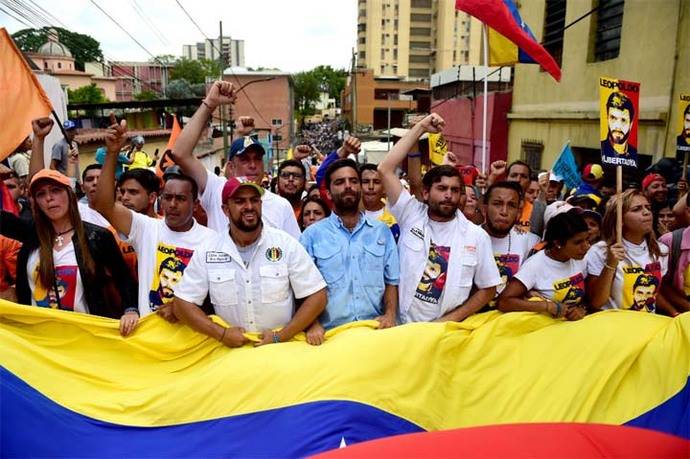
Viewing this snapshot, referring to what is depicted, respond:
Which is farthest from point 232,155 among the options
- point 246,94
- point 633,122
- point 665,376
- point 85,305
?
point 246,94

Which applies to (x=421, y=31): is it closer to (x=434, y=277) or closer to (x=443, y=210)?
(x=443, y=210)

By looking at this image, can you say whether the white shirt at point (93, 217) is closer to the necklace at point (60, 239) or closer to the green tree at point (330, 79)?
the necklace at point (60, 239)

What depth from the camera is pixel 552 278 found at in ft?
12.0

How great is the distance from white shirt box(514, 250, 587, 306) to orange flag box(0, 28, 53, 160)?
4420 millimetres

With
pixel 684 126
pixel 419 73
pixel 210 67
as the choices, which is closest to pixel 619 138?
pixel 684 126

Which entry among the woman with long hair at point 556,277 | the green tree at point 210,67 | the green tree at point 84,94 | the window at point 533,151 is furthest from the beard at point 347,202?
the green tree at point 210,67

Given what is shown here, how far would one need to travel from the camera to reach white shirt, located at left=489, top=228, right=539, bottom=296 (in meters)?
3.94

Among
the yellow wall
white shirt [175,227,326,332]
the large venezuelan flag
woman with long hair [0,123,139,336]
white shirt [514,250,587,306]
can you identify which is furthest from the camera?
the yellow wall

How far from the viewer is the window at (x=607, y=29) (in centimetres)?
1178

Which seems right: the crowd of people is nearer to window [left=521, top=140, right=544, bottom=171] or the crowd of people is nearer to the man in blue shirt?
the man in blue shirt

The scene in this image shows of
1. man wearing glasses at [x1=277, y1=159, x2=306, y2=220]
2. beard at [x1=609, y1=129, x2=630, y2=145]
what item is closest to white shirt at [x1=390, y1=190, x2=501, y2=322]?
beard at [x1=609, y1=129, x2=630, y2=145]

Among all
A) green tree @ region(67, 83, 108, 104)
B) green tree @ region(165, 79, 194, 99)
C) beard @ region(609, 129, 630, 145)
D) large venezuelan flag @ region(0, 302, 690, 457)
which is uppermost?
green tree @ region(165, 79, 194, 99)

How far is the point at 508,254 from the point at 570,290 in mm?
499

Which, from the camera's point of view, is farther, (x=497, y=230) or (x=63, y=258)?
(x=497, y=230)
